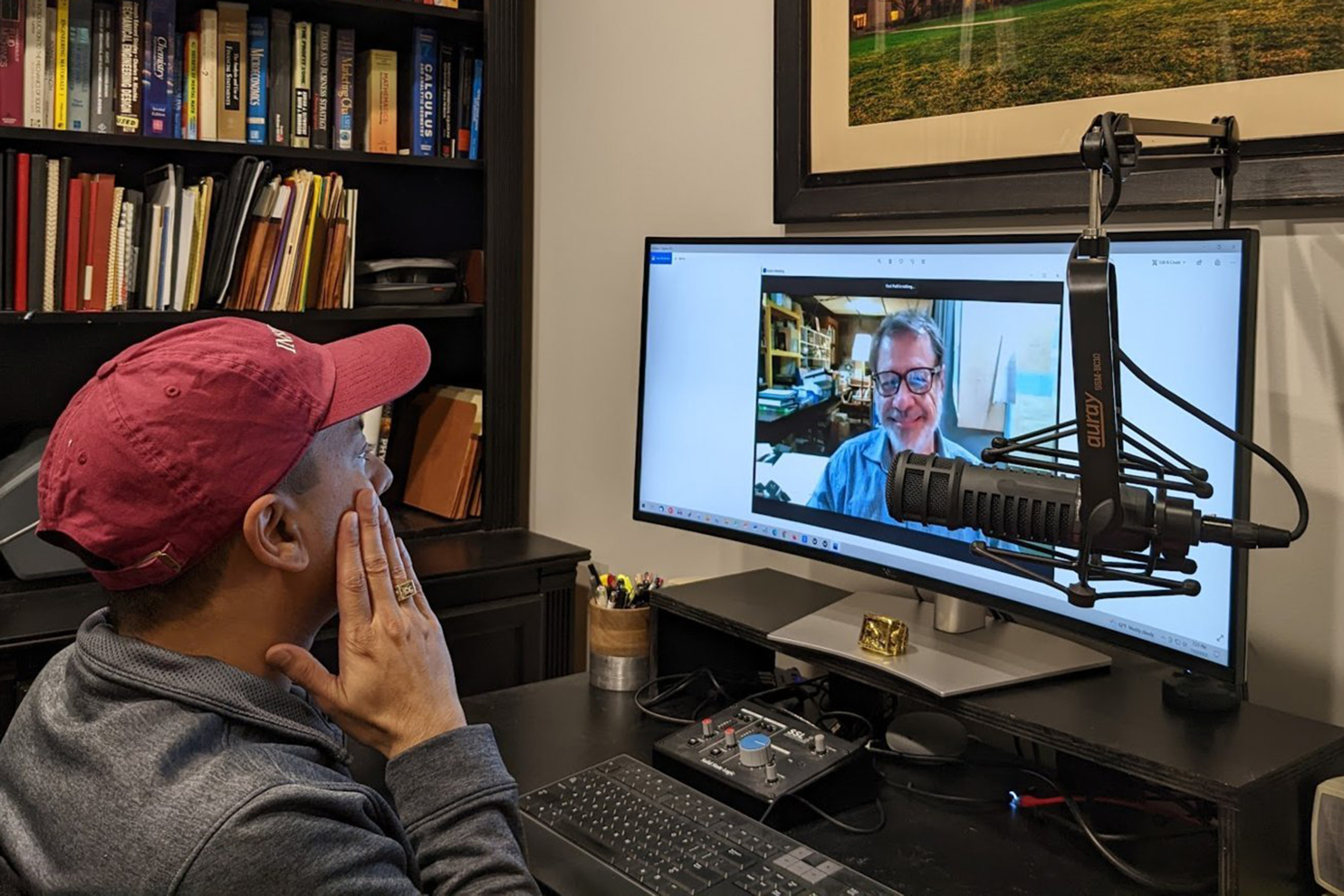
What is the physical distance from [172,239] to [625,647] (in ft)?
3.82

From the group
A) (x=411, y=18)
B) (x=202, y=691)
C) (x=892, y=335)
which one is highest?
(x=411, y=18)

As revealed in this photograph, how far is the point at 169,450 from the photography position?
883 mm

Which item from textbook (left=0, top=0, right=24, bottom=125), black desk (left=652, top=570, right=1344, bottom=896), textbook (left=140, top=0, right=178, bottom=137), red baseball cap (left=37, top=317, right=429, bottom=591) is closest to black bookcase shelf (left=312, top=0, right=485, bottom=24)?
textbook (left=140, top=0, right=178, bottom=137)

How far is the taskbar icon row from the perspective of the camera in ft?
5.05

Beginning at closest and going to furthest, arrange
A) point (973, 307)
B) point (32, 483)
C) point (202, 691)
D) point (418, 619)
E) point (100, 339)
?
point (202, 691) < point (418, 619) < point (973, 307) < point (32, 483) < point (100, 339)

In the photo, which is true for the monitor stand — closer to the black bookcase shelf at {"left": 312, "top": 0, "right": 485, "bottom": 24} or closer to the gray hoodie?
the gray hoodie

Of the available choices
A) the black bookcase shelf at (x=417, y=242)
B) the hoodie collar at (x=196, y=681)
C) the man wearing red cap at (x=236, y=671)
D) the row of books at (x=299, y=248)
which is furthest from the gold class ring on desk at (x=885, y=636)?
the row of books at (x=299, y=248)

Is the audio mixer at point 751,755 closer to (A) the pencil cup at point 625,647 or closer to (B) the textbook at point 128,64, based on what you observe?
(A) the pencil cup at point 625,647

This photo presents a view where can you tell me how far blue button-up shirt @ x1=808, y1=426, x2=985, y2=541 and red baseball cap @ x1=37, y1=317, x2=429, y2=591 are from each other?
0.71 m

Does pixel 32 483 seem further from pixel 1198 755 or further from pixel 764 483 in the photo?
pixel 1198 755

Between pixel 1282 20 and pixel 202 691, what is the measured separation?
1.25 metres

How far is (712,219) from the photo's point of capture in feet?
7.01

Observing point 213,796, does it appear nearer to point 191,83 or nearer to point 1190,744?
point 1190,744

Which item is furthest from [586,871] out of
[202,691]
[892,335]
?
[892,335]
